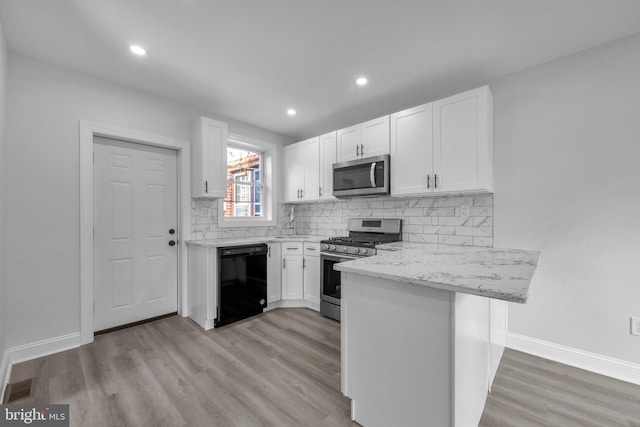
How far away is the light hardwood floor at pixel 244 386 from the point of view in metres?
1.59

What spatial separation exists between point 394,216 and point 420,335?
221 centimetres

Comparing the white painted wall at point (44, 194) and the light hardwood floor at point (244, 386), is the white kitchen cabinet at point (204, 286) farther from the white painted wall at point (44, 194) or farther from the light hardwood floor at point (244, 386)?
the white painted wall at point (44, 194)

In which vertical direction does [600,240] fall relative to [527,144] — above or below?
below

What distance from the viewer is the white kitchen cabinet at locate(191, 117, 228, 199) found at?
10.3ft

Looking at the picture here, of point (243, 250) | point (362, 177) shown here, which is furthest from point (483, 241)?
point (243, 250)

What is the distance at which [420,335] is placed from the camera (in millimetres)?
1222

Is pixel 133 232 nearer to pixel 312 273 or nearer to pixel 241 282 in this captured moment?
pixel 241 282

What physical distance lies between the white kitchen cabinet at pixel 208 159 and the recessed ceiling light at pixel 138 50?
0.96 m

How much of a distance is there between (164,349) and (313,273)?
174cm

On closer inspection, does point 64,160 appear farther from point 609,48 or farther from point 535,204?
point 609,48

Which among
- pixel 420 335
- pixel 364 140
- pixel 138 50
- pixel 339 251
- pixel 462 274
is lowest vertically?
pixel 420 335

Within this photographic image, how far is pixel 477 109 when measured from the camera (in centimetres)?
238

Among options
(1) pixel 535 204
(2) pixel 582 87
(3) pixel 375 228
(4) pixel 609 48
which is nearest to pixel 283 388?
(3) pixel 375 228

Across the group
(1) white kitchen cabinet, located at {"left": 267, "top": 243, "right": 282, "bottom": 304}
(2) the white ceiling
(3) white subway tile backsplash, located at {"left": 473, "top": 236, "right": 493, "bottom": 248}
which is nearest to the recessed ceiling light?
(2) the white ceiling
